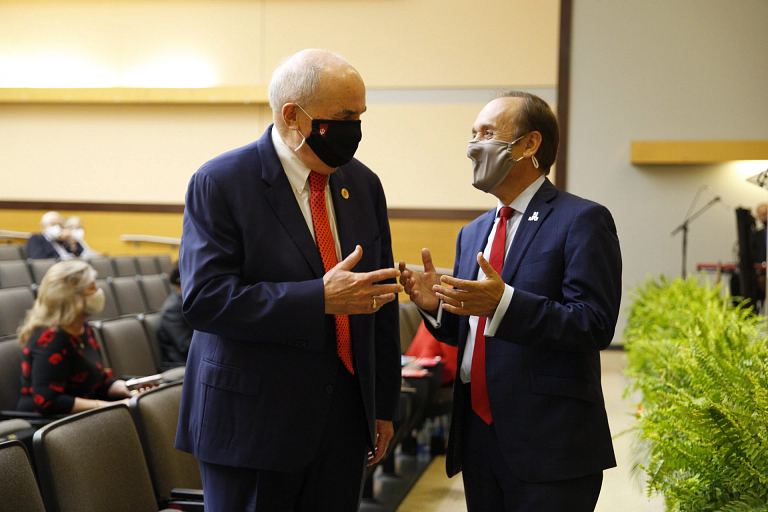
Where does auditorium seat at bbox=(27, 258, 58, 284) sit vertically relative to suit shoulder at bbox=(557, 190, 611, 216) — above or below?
below

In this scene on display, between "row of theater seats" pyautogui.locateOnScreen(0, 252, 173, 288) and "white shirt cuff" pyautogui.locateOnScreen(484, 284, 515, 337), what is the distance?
6097 millimetres

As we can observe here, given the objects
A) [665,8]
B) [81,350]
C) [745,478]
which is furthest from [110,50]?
[745,478]

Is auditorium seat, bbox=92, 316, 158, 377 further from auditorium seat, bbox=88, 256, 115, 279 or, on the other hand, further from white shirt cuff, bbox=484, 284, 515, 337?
auditorium seat, bbox=88, 256, 115, 279

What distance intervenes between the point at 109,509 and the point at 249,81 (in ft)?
32.6

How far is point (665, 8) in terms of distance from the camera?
393 inches

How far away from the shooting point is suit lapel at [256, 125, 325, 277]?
1.78 m

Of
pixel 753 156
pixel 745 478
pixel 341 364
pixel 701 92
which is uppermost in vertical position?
pixel 701 92

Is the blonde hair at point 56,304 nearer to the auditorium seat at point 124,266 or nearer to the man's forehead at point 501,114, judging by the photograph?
the man's forehead at point 501,114

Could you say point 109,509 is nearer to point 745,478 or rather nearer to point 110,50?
point 745,478

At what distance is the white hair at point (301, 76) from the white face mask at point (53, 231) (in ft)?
30.1

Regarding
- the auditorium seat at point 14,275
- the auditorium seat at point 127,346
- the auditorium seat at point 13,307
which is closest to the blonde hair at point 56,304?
the auditorium seat at point 127,346

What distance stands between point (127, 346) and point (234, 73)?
7.81 metres

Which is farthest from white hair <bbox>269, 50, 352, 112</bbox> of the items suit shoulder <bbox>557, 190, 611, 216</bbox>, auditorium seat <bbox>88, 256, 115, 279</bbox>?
auditorium seat <bbox>88, 256, 115, 279</bbox>

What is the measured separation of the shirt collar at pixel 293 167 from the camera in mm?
1878
